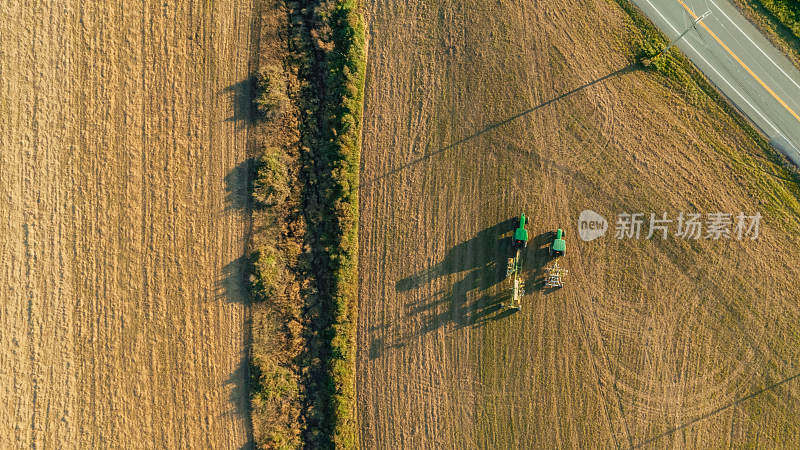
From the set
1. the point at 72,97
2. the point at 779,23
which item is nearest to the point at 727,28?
the point at 779,23

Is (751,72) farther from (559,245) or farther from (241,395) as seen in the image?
(241,395)

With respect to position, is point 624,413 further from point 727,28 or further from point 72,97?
point 72,97

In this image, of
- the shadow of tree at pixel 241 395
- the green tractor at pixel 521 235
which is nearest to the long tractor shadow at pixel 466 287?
Result: the green tractor at pixel 521 235

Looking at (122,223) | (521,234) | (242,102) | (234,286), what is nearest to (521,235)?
(521,234)

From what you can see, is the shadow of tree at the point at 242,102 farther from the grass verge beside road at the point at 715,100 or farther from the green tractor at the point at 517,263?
the grass verge beside road at the point at 715,100

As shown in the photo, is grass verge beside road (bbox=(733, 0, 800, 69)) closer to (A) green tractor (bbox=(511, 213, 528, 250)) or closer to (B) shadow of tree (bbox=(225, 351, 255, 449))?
(A) green tractor (bbox=(511, 213, 528, 250))
